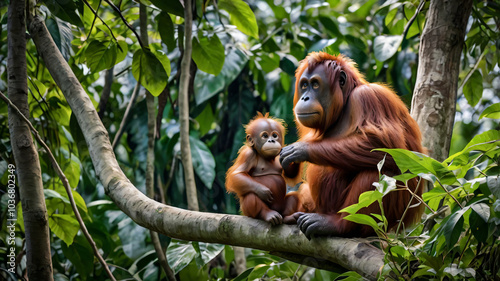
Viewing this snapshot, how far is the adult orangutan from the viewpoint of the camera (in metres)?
2.54

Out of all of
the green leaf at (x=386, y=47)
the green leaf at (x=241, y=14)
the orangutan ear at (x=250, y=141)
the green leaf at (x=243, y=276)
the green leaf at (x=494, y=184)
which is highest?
the green leaf at (x=241, y=14)

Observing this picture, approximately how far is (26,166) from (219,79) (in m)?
2.28

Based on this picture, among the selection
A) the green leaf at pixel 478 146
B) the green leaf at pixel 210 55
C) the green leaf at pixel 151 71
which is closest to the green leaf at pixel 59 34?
the green leaf at pixel 151 71

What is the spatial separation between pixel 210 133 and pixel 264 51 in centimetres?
154

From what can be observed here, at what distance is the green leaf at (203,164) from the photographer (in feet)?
14.8

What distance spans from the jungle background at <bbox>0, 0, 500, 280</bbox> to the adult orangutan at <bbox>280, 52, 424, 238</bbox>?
0.25 metres

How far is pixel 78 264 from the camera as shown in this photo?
12.7 ft

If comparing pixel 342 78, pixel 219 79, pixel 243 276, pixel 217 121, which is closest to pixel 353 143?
pixel 342 78

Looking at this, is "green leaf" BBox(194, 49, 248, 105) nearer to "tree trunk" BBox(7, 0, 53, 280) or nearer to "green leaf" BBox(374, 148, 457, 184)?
"tree trunk" BBox(7, 0, 53, 280)

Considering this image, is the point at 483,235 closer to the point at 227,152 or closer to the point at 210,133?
the point at 227,152

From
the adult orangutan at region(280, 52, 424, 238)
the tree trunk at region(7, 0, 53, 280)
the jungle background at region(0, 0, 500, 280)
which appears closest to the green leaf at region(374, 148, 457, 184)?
the jungle background at region(0, 0, 500, 280)

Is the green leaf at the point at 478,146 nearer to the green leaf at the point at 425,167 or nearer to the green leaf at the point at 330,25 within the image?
the green leaf at the point at 425,167

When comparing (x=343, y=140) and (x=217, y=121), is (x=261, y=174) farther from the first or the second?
(x=217, y=121)

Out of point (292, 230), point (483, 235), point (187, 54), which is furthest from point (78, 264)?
point (483, 235)
